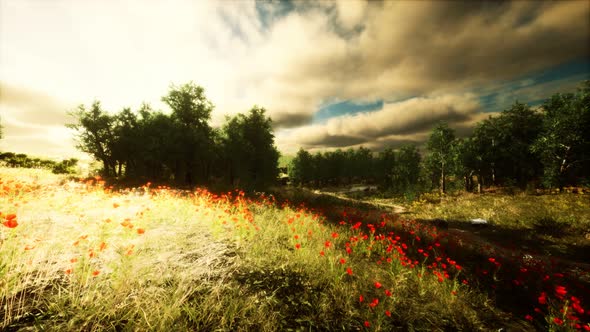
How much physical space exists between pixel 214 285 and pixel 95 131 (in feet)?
94.7

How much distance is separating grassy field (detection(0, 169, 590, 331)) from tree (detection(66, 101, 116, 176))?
891 inches

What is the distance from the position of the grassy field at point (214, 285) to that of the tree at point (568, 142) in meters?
26.0

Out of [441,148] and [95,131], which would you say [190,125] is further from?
[441,148]

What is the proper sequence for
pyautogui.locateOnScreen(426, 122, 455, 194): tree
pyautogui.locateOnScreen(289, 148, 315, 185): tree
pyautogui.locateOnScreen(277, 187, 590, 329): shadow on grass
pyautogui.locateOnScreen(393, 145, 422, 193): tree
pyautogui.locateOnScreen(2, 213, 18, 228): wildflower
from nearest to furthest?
pyautogui.locateOnScreen(2, 213, 18, 228): wildflower
pyautogui.locateOnScreen(277, 187, 590, 329): shadow on grass
pyautogui.locateOnScreen(426, 122, 455, 194): tree
pyautogui.locateOnScreen(393, 145, 422, 193): tree
pyautogui.locateOnScreen(289, 148, 315, 185): tree

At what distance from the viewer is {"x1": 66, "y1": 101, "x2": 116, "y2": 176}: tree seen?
22.2 m

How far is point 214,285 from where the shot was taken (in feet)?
10.3

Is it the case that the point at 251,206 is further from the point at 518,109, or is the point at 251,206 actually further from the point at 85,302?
the point at 518,109

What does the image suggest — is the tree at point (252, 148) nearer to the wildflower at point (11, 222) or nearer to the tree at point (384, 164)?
the wildflower at point (11, 222)

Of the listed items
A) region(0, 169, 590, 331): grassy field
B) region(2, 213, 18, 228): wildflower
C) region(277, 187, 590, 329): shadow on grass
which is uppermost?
region(2, 213, 18, 228): wildflower

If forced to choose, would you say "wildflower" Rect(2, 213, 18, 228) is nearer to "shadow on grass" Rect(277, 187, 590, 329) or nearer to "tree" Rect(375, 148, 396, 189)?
"shadow on grass" Rect(277, 187, 590, 329)

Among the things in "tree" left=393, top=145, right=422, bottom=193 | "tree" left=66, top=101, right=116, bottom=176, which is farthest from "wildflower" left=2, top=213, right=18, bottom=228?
"tree" left=393, top=145, right=422, bottom=193

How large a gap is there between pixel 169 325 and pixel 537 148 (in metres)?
36.5

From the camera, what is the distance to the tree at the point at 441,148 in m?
30.0

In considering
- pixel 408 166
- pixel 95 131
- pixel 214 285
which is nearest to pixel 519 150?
pixel 408 166
